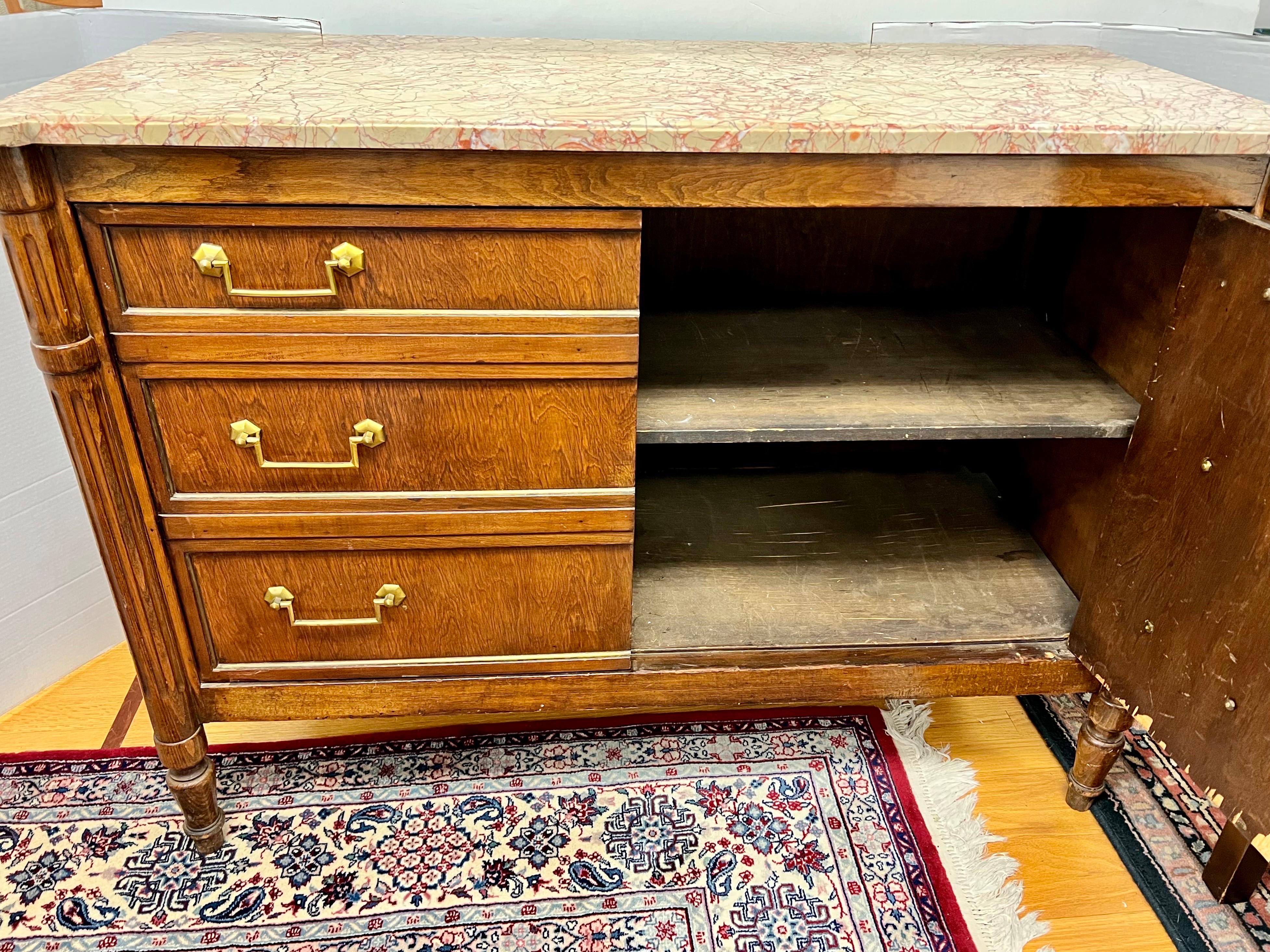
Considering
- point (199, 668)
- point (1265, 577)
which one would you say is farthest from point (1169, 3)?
point (199, 668)

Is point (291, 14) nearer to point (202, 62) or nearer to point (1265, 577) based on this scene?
point (202, 62)

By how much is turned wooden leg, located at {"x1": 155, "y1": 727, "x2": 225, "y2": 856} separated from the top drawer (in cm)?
55

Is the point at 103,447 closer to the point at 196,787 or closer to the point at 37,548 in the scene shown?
the point at 196,787

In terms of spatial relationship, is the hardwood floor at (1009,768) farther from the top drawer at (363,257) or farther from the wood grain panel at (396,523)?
the top drawer at (363,257)

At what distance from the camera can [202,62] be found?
111cm

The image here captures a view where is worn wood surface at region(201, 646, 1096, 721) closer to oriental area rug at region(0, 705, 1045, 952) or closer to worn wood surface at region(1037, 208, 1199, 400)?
oriental area rug at region(0, 705, 1045, 952)

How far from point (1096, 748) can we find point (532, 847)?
2.49 ft

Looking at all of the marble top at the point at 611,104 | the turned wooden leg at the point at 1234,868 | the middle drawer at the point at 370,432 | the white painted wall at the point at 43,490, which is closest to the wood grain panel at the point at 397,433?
the middle drawer at the point at 370,432

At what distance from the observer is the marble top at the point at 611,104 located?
0.85m

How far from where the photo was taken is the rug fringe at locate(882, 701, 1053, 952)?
3.87 feet

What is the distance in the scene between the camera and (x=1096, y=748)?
1.28 metres

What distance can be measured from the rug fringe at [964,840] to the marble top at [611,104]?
87 centimetres

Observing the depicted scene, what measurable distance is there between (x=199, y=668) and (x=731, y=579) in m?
0.69

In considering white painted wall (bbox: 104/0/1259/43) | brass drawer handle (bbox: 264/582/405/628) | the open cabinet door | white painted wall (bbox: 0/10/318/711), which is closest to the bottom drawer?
brass drawer handle (bbox: 264/582/405/628)
